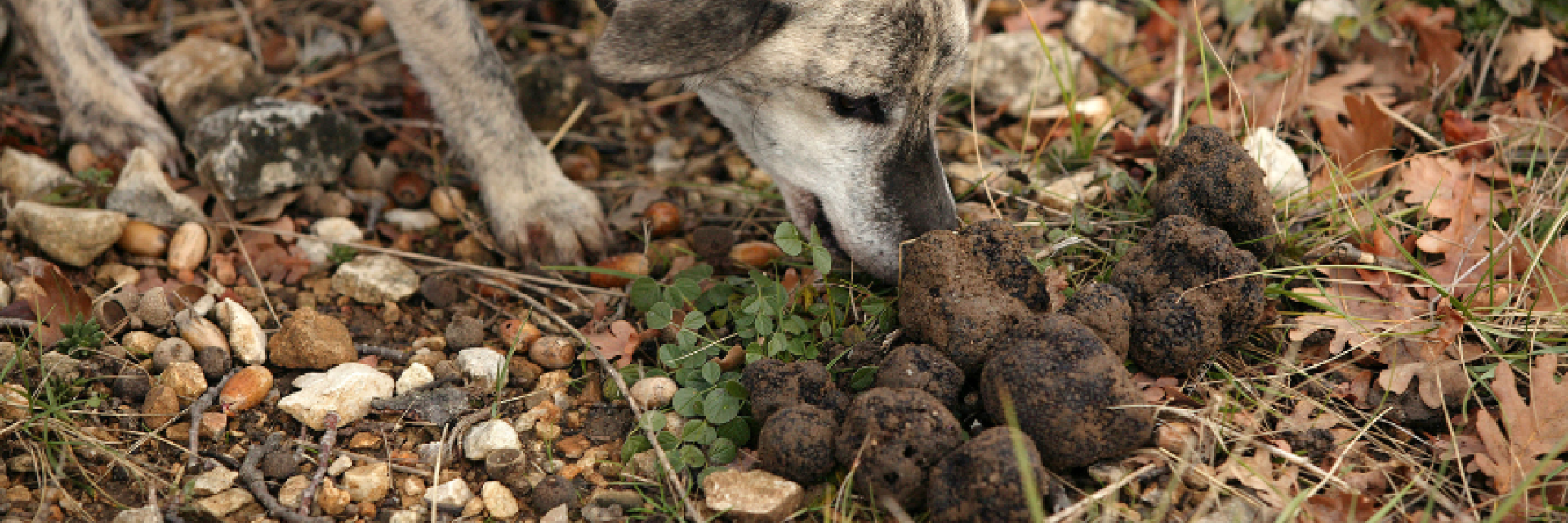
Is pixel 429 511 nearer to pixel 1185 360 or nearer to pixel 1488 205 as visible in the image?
pixel 1185 360

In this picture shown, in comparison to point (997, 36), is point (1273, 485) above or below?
below

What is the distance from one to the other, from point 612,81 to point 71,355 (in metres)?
1.58

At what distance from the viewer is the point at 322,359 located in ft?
9.27

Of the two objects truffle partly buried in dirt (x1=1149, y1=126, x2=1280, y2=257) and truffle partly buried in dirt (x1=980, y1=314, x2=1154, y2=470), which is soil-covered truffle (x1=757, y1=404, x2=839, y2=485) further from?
truffle partly buried in dirt (x1=1149, y1=126, x2=1280, y2=257)

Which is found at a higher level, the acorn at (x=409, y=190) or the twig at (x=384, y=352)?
the acorn at (x=409, y=190)

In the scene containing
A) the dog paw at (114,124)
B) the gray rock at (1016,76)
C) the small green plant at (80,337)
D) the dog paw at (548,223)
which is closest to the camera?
the small green plant at (80,337)

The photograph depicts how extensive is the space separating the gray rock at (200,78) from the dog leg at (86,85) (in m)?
0.09

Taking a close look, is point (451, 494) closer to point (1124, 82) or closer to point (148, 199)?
point (148, 199)

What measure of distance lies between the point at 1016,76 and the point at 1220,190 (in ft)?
4.88

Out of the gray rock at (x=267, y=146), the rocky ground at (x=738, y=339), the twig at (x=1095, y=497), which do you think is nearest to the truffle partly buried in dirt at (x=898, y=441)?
the rocky ground at (x=738, y=339)

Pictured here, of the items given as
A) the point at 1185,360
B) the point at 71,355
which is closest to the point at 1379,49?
the point at 1185,360

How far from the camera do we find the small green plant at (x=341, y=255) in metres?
3.33

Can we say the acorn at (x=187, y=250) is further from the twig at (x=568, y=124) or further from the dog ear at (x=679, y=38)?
the dog ear at (x=679, y=38)

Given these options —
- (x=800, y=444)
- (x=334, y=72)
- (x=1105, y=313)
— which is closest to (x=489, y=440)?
(x=800, y=444)
